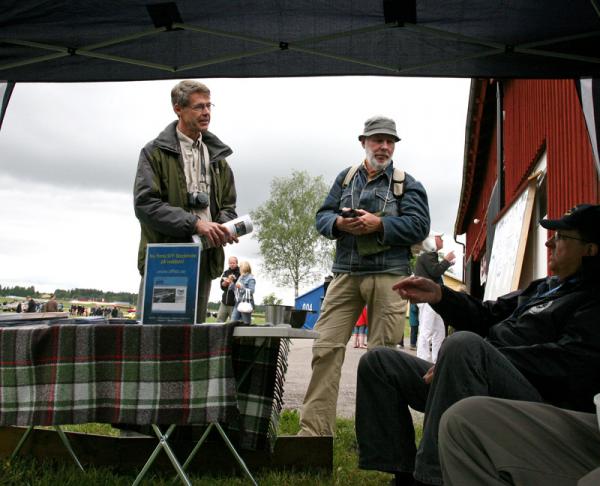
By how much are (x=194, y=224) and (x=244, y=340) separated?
678 mm

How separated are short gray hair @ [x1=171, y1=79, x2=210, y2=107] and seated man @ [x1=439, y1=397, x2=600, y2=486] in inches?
95.0

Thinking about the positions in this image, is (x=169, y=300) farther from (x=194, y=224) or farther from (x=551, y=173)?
(x=551, y=173)

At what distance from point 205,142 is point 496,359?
7.69 ft

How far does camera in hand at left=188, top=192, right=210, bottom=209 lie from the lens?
3.81m

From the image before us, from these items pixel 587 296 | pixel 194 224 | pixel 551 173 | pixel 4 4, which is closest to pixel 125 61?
pixel 4 4

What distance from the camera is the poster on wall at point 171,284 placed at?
286cm

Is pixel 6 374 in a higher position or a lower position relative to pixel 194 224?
lower

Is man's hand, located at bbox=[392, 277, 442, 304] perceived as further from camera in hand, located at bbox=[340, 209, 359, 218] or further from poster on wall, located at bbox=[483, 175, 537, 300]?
poster on wall, located at bbox=[483, 175, 537, 300]

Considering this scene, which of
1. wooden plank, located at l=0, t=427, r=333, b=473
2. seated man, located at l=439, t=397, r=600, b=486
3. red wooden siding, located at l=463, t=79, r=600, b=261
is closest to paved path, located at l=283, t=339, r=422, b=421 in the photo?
wooden plank, located at l=0, t=427, r=333, b=473

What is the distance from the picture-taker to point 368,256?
14.2 ft

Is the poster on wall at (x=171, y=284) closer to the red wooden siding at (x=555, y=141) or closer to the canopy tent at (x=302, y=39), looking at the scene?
the canopy tent at (x=302, y=39)

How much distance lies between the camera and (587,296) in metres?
2.57

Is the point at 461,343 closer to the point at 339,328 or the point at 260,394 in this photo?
the point at 260,394

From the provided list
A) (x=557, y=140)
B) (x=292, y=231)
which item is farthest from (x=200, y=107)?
(x=292, y=231)
